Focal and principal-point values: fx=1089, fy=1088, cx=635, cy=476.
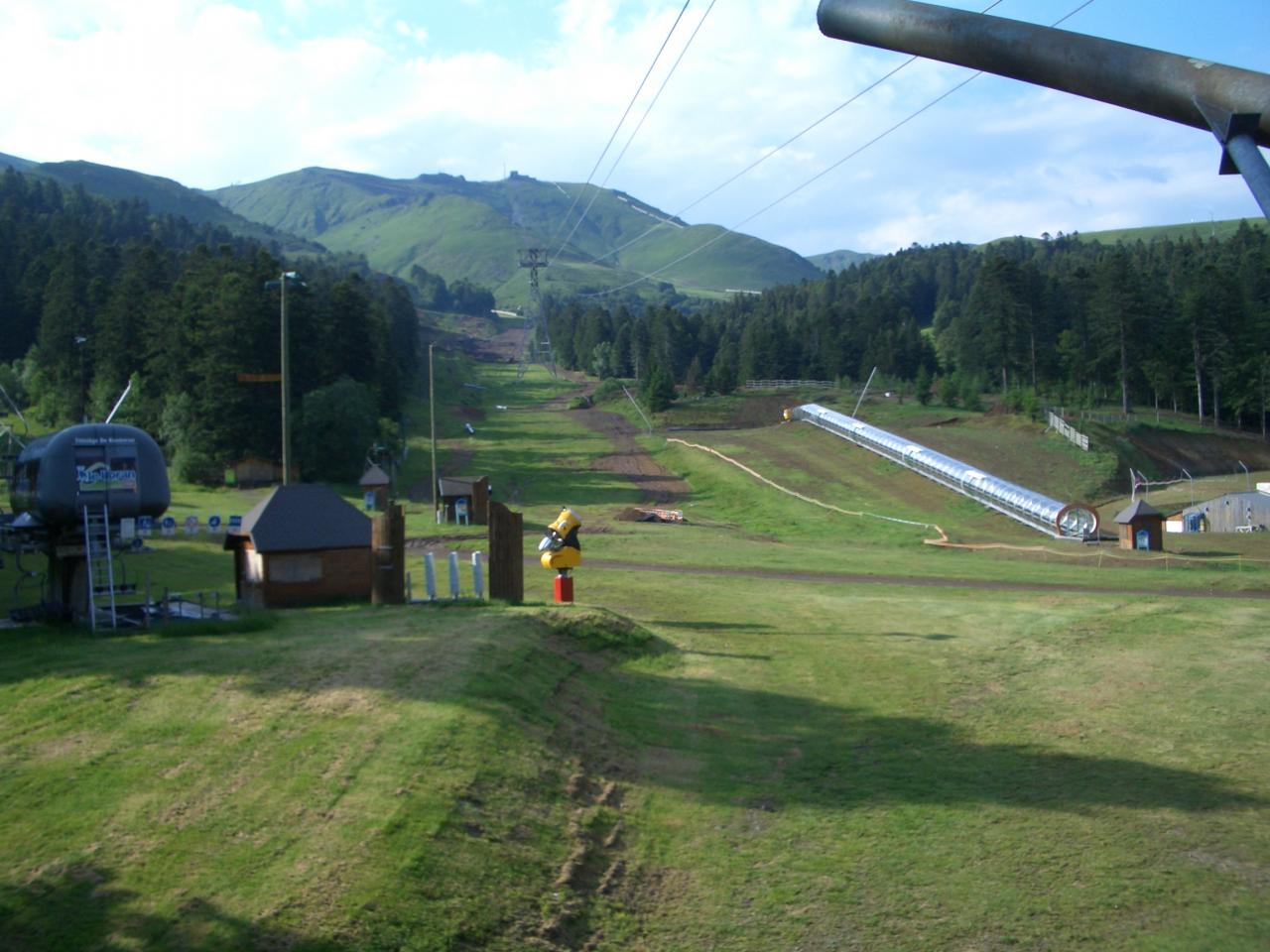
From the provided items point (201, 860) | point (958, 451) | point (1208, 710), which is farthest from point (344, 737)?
point (958, 451)

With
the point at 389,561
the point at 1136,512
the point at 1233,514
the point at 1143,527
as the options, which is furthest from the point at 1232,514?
the point at 389,561

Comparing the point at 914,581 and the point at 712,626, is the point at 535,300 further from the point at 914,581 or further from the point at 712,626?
the point at 712,626

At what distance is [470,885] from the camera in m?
10.4

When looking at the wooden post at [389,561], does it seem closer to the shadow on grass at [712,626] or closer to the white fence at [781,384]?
the shadow on grass at [712,626]

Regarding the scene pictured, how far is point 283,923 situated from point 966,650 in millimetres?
18671

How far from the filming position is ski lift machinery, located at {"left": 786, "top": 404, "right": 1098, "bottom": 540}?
54.0 meters

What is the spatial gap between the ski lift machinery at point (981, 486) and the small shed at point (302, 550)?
130 ft

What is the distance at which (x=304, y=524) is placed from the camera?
24.7m

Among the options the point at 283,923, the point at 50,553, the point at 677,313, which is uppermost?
Result: the point at 677,313

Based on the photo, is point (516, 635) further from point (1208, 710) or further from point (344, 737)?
point (1208, 710)

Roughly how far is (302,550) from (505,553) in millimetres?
4528

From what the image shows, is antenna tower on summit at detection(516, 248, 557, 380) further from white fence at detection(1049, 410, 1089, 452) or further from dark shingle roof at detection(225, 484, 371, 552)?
dark shingle roof at detection(225, 484, 371, 552)

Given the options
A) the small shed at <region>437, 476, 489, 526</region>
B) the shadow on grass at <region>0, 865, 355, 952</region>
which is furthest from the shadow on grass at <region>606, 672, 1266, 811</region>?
the small shed at <region>437, 476, 489, 526</region>

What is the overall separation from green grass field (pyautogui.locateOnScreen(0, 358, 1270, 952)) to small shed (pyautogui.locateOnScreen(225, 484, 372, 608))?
1.35 m
